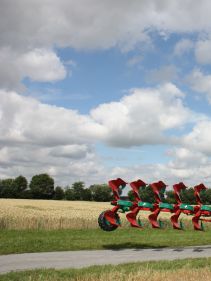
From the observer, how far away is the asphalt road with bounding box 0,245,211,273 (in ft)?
48.5

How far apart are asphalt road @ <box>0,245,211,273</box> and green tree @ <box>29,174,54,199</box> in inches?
4264

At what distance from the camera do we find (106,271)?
1262 centimetres

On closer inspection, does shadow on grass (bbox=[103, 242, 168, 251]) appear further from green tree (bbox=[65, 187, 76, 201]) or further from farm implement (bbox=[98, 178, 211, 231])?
green tree (bbox=[65, 187, 76, 201])

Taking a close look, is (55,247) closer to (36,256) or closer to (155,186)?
(36,256)

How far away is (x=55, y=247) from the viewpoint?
19562mm

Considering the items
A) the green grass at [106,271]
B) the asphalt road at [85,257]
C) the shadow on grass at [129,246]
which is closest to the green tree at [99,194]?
the shadow on grass at [129,246]

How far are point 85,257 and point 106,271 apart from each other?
437 cm

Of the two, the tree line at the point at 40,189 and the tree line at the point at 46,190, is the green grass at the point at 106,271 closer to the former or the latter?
the tree line at the point at 46,190

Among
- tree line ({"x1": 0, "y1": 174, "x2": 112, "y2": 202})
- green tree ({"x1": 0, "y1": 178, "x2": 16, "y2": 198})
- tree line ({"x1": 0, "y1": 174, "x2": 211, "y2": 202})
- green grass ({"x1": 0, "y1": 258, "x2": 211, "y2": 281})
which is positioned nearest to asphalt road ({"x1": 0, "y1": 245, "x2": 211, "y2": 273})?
green grass ({"x1": 0, "y1": 258, "x2": 211, "y2": 281})

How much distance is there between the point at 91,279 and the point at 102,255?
642 centimetres

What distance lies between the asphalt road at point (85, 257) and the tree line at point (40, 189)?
92.8 meters

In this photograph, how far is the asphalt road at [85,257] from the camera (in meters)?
14.8

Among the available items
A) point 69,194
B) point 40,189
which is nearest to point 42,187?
point 40,189

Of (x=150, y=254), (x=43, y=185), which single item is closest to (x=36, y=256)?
(x=150, y=254)
